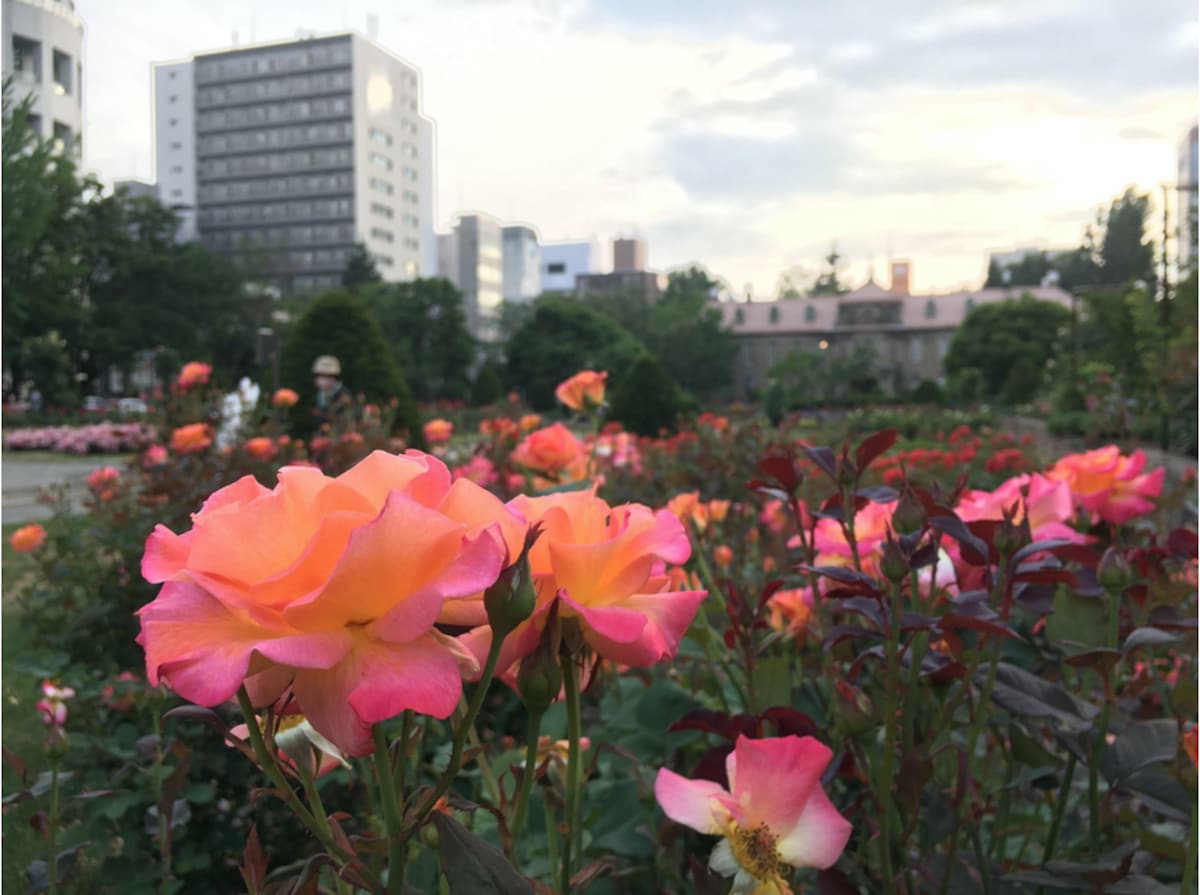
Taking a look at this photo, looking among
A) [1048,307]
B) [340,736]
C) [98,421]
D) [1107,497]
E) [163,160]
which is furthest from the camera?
[163,160]

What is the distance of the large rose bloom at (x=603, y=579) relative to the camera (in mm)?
Result: 390

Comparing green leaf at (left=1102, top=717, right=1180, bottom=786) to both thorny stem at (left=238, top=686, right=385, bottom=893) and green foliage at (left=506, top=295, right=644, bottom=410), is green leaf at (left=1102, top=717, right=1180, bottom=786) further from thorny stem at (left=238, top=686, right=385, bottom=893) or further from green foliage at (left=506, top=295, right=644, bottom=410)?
green foliage at (left=506, top=295, right=644, bottom=410)

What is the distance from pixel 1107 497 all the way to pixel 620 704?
1.90 feet

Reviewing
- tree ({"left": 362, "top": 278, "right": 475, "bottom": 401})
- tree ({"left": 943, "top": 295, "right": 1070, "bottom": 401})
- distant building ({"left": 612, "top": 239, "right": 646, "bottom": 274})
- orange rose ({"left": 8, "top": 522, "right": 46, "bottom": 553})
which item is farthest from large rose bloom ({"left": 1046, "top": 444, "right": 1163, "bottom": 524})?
distant building ({"left": 612, "top": 239, "right": 646, "bottom": 274})

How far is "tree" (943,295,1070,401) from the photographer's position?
33.8 meters

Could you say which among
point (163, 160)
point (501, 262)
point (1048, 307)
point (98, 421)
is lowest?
point (98, 421)

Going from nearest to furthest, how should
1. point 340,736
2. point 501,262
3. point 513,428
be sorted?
point 340,736 < point 513,428 < point 501,262

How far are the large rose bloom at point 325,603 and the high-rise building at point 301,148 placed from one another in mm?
60920

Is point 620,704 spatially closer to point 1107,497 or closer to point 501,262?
point 1107,497

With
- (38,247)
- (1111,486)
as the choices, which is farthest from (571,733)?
(38,247)

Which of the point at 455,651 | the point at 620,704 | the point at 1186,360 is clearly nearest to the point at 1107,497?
the point at 620,704

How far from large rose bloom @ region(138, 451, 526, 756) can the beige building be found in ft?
148

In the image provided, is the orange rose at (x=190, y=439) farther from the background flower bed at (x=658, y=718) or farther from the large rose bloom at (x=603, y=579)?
the large rose bloom at (x=603, y=579)

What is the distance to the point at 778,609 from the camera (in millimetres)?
988
